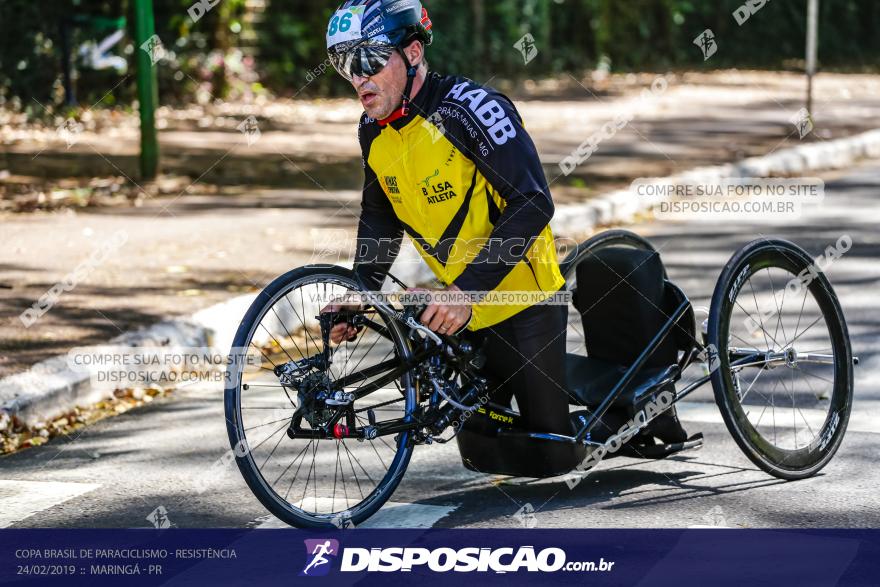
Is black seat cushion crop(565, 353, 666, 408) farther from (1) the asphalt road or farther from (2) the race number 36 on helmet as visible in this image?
(2) the race number 36 on helmet

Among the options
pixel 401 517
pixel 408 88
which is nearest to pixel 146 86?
pixel 408 88

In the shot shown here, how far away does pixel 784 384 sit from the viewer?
6.11 meters

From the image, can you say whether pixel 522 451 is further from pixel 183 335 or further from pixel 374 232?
pixel 183 335

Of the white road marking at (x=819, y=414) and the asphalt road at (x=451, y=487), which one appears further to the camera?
the white road marking at (x=819, y=414)

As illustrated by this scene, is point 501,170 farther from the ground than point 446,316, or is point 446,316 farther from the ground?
point 501,170

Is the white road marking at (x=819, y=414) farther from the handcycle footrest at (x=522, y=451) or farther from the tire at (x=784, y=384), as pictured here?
the handcycle footrest at (x=522, y=451)

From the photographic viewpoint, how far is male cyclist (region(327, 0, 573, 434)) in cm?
421

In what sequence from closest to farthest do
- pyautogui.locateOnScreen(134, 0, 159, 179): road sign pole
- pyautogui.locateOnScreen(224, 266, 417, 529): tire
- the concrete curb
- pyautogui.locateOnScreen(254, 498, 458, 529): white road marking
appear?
pyautogui.locateOnScreen(224, 266, 417, 529): tire → pyautogui.locateOnScreen(254, 498, 458, 529): white road marking → the concrete curb → pyautogui.locateOnScreen(134, 0, 159, 179): road sign pole

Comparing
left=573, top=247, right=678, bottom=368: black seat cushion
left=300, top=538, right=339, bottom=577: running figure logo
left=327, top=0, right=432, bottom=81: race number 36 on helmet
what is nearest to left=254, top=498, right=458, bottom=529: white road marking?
left=300, top=538, right=339, bottom=577: running figure logo

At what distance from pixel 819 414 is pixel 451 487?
1.71 m

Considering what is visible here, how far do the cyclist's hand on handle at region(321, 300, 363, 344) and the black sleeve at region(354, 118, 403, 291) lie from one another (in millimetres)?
144

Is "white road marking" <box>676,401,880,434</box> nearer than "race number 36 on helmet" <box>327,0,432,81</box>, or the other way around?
"race number 36 on helmet" <box>327,0,432,81</box>

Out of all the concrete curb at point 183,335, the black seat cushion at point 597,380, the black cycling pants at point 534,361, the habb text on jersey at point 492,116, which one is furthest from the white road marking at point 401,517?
the concrete curb at point 183,335

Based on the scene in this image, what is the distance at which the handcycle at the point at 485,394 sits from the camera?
4277 millimetres
